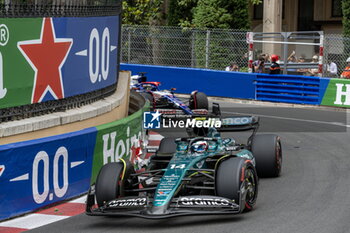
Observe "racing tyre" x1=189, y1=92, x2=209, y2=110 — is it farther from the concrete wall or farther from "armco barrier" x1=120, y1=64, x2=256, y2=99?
"armco barrier" x1=120, y1=64, x2=256, y2=99

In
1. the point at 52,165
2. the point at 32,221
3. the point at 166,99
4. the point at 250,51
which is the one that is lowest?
the point at 32,221

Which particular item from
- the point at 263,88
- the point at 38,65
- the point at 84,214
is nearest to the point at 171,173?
the point at 84,214

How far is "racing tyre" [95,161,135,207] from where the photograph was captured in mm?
10102

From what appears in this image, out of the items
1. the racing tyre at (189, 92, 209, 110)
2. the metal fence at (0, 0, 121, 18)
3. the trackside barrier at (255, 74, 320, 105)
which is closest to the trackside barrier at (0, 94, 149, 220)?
the metal fence at (0, 0, 121, 18)

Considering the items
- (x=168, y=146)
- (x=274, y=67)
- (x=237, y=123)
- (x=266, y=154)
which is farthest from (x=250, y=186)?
(x=274, y=67)

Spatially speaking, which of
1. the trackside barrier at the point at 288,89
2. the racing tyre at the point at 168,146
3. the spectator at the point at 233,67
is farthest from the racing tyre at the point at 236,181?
the spectator at the point at 233,67

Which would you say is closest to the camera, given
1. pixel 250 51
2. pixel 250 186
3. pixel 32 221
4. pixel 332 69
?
pixel 32 221

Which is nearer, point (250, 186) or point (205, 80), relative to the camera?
point (250, 186)

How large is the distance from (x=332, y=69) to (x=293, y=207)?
1378cm

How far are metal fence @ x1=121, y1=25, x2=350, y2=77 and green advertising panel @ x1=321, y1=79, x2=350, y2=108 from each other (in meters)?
2.02

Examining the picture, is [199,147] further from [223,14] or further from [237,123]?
[223,14]

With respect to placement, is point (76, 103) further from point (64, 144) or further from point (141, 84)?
point (141, 84)

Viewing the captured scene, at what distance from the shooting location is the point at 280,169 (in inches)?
508

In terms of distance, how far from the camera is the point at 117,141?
497 inches
